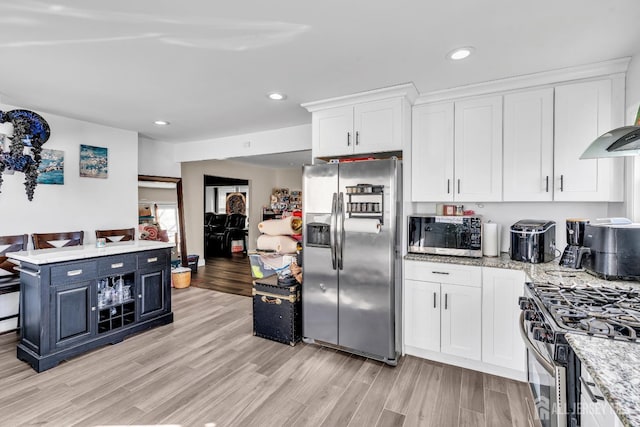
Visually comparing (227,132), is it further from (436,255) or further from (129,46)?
(436,255)

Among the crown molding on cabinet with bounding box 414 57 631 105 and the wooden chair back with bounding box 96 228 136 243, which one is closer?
the crown molding on cabinet with bounding box 414 57 631 105

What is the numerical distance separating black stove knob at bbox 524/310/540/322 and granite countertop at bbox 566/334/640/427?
0.39 metres

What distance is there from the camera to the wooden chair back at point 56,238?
3504 millimetres

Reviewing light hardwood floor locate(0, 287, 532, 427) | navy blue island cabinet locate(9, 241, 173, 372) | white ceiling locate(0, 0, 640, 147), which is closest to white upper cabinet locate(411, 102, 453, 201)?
white ceiling locate(0, 0, 640, 147)

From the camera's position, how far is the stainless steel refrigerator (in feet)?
8.71

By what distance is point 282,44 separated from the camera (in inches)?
82.4

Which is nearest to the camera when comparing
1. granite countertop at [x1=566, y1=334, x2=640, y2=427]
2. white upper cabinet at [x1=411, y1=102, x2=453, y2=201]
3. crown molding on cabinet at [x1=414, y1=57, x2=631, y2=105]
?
granite countertop at [x1=566, y1=334, x2=640, y2=427]

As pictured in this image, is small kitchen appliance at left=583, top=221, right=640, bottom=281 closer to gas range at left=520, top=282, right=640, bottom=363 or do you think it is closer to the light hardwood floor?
gas range at left=520, top=282, right=640, bottom=363

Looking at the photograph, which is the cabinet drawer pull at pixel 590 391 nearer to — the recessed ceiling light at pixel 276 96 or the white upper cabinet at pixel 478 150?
the white upper cabinet at pixel 478 150

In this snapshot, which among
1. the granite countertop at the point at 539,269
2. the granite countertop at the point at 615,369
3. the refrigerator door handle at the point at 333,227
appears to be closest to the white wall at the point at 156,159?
the refrigerator door handle at the point at 333,227

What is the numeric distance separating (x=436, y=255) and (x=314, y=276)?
1157 millimetres

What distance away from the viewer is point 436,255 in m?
2.86

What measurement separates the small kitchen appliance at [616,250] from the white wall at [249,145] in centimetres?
315

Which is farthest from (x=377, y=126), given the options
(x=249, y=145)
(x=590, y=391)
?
(x=249, y=145)
